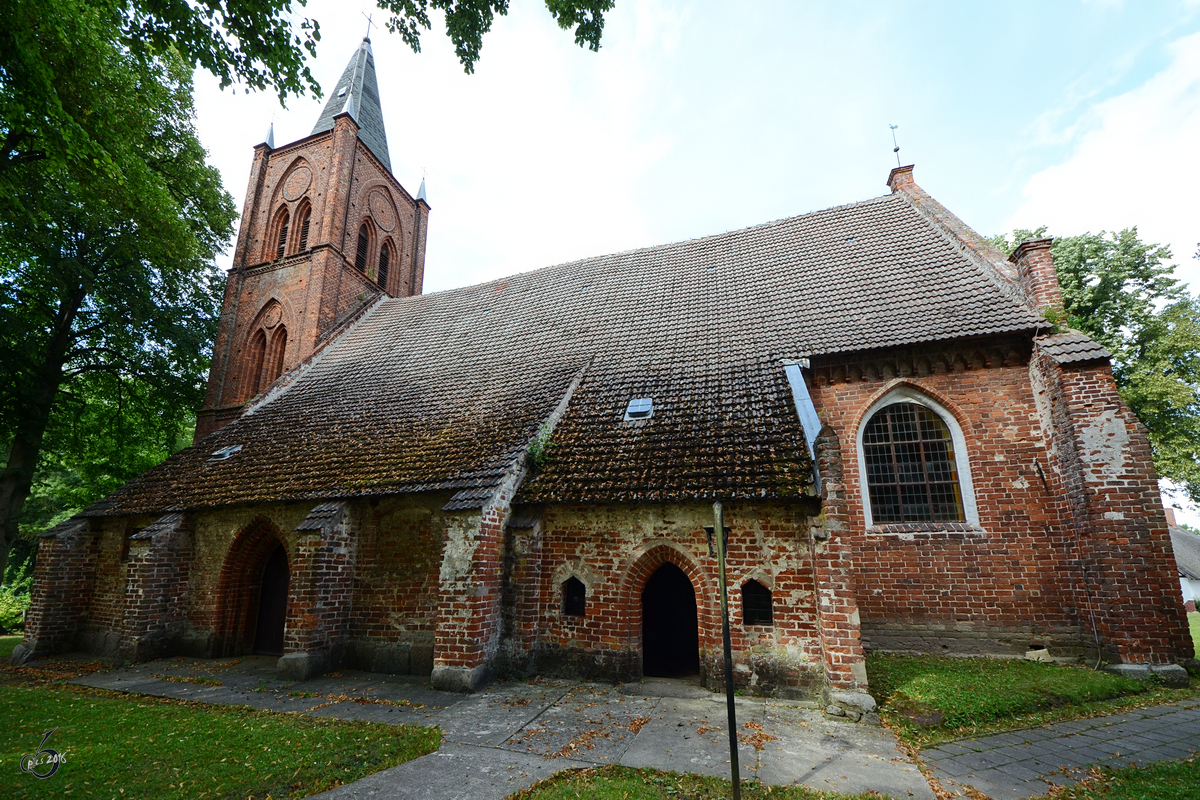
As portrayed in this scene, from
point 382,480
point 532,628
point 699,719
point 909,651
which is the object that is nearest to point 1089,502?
point 909,651

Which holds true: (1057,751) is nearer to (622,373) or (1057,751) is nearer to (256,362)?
(622,373)

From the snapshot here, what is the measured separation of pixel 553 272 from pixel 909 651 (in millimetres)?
13336

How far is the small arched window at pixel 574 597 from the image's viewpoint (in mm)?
8141

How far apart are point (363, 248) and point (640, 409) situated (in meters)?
15.4

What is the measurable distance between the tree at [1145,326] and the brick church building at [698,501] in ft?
25.4

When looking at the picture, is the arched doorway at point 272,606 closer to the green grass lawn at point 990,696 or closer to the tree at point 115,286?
the tree at point 115,286

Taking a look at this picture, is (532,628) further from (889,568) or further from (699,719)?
(889,568)

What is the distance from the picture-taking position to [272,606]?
10.8m

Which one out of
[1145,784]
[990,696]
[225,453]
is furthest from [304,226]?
[1145,784]

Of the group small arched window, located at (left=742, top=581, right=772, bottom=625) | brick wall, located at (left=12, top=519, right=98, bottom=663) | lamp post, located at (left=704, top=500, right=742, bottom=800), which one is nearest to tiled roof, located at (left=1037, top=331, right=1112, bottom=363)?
small arched window, located at (left=742, top=581, right=772, bottom=625)

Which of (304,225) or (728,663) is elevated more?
(304,225)

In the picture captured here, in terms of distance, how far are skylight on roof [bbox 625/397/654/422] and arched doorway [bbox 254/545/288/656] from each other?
7833mm

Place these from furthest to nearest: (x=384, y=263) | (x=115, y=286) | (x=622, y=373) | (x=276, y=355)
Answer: (x=384, y=263), (x=276, y=355), (x=115, y=286), (x=622, y=373)

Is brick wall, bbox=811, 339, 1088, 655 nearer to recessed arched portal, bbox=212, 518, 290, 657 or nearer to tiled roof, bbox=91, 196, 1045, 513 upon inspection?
tiled roof, bbox=91, 196, 1045, 513
